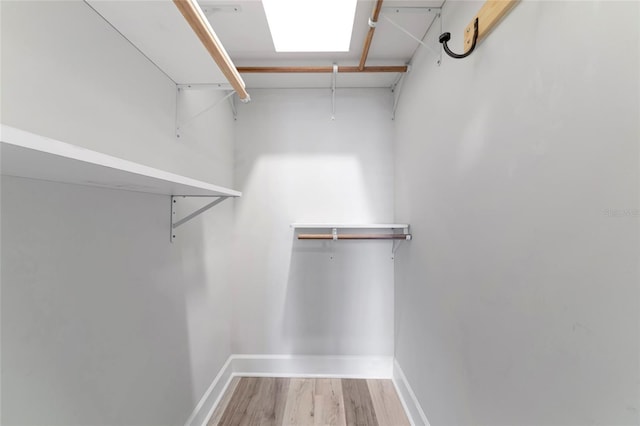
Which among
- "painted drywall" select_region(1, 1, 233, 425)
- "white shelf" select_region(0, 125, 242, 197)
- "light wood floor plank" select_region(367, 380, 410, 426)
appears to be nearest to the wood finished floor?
"light wood floor plank" select_region(367, 380, 410, 426)

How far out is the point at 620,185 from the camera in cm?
50

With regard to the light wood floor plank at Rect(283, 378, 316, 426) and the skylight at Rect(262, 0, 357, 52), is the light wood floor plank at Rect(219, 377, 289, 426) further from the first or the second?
the skylight at Rect(262, 0, 357, 52)

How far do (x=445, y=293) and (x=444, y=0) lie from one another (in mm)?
1390

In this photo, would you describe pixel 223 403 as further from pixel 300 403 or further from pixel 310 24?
pixel 310 24

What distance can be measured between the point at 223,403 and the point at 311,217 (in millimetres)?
1403

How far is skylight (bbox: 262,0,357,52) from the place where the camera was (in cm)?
123

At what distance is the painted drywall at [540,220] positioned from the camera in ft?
1.64

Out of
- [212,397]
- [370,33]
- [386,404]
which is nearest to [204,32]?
[370,33]

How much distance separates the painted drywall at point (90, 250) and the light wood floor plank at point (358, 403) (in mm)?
952

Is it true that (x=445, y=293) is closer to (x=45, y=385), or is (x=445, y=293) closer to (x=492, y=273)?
(x=492, y=273)

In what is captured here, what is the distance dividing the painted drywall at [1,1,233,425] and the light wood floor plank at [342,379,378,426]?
95 centimetres

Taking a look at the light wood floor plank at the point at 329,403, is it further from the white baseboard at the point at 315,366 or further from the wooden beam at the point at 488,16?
the wooden beam at the point at 488,16

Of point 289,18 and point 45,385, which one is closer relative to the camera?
point 45,385

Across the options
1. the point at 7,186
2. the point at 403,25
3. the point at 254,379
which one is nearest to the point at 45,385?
the point at 7,186
